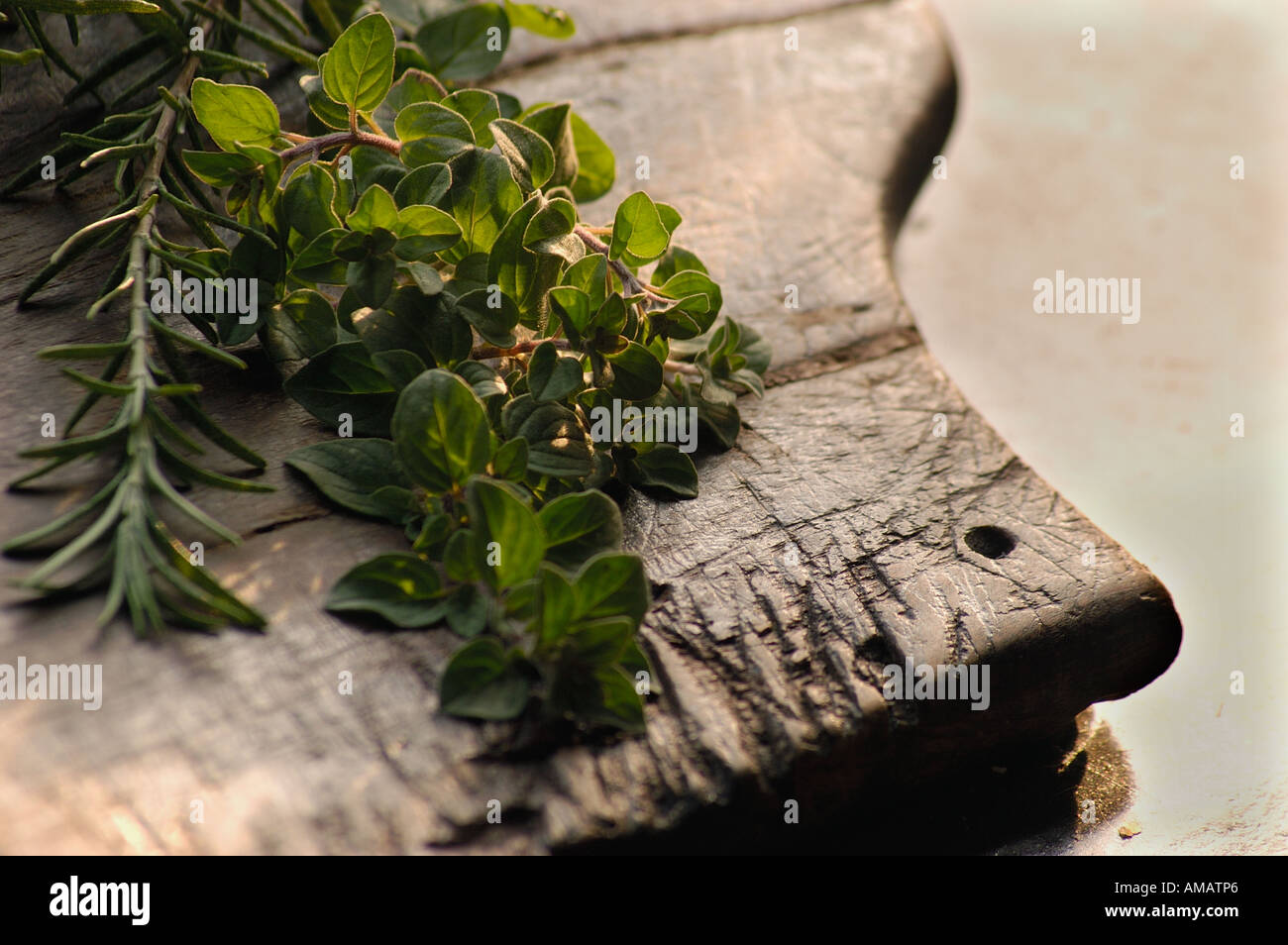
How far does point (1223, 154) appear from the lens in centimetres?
256

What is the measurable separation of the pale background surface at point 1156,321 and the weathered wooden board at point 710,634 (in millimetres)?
276

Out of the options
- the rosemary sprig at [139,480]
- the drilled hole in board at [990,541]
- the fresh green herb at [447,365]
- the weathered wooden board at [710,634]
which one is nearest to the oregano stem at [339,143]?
the fresh green herb at [447,365]

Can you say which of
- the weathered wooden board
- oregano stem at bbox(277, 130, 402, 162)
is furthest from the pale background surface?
oregano stem at bbox(277, 130, 402, 162)

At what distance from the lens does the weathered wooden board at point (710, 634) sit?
31.8 inches

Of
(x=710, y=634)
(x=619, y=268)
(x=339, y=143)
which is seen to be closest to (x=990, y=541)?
(x=710, y=634)

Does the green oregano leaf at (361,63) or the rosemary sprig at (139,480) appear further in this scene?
the green oregano leaf at (361,63)

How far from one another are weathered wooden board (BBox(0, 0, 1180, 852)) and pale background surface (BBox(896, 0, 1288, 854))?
276 mm

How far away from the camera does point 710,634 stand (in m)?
1.03

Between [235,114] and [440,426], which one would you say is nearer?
[440,426]

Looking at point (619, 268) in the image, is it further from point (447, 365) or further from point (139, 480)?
point (139, 480)

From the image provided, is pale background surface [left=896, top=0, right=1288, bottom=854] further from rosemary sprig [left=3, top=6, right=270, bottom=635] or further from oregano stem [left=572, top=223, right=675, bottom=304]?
rosemary sprig [left=3, top=6, right=270, bottom=635]

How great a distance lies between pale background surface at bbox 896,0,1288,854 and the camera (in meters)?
1.37

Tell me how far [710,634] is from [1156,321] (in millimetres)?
1531

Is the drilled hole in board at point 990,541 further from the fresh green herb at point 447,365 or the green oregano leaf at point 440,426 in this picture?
the green oregano leaf at point 440,426
